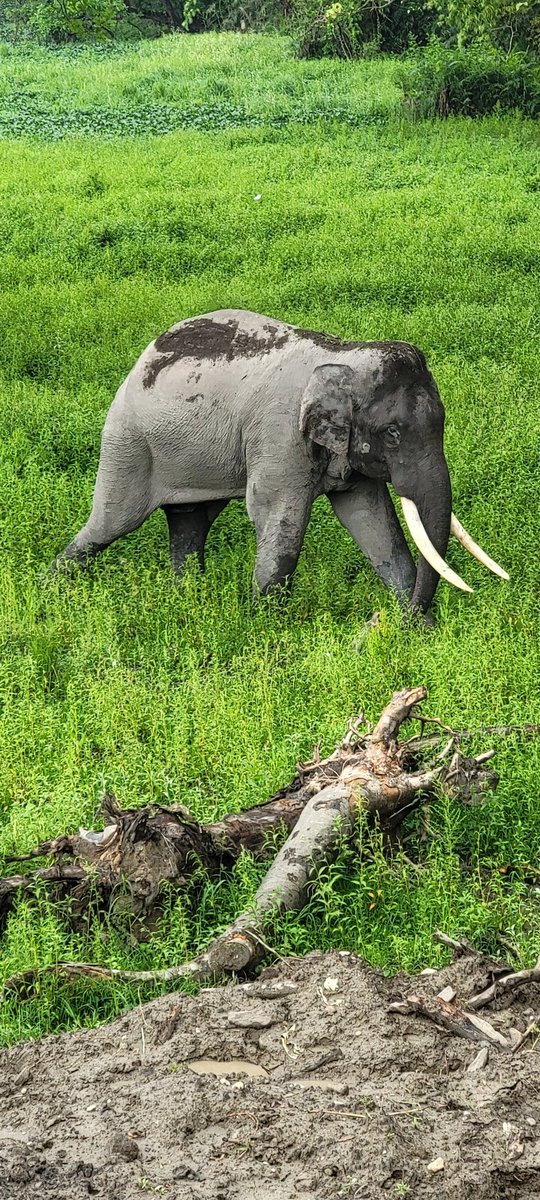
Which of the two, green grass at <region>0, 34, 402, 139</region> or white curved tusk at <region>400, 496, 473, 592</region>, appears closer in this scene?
white curved tusk at <region>400, 496, 473, 592</region>

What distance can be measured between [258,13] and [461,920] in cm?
3931

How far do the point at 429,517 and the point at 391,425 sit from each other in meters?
0.62

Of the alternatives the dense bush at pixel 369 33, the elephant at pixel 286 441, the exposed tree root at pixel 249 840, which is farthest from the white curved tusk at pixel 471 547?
the dense bush at pixel 369 33

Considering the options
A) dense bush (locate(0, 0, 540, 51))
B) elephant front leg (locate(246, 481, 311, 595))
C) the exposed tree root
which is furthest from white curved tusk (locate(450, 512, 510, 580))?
dense bush (locate(0, 0, 540, 51))

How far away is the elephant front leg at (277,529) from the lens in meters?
8.42

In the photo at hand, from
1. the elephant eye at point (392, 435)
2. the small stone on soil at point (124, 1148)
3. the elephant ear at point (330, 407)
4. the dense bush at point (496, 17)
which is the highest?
the dense bush at point (496, 17)

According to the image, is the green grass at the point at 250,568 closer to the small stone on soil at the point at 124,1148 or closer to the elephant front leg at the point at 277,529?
the elephant front leg at the point at 277,529

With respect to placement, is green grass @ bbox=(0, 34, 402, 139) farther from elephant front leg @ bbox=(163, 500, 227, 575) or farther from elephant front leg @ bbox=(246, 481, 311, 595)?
elephant front leg @ bbox=(246, 481, 311, 595)

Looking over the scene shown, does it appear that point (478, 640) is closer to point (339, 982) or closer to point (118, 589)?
point (118, 589)

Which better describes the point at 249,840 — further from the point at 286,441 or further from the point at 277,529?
the point at 286,441

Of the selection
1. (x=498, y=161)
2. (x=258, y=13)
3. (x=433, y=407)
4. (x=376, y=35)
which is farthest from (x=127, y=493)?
(x=258, y=13)

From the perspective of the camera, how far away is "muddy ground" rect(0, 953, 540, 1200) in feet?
11.8

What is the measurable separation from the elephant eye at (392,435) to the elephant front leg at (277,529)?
0.61 m

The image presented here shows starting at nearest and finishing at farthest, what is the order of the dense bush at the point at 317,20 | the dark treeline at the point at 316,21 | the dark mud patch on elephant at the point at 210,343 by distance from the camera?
the dark mud patch on elephant at the point at 210,343
the dense bush at the point at 317,20
the dark treeline at the point at 316,21
